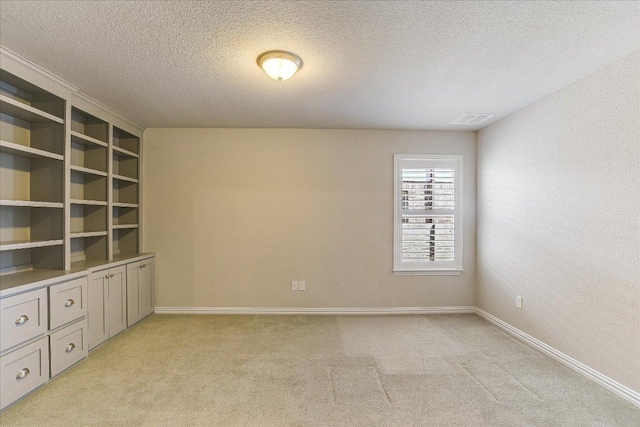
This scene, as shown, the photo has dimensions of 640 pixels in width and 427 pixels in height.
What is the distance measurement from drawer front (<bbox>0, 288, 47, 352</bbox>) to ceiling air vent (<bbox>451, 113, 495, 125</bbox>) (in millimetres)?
4481

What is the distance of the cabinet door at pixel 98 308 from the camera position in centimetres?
291

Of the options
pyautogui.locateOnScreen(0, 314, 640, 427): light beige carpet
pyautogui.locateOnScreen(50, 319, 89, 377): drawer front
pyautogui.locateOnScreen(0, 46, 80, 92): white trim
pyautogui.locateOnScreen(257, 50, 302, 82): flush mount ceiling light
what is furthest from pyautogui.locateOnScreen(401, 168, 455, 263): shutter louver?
pyautogui.locateOnScreen(0, 46, 80, 92): white trim

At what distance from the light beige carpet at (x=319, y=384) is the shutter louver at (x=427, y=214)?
3.66 feet

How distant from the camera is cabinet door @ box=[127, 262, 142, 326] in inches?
140

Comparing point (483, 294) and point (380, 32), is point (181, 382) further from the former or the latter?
point (483, 294)

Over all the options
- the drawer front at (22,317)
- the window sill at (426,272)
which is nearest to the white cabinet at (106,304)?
the drawer front at (22,317)

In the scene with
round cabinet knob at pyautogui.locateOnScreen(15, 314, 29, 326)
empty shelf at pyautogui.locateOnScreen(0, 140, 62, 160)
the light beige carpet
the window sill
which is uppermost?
empty shelf at pyautogui.locateOnScreen(0, 140, 62, 160)

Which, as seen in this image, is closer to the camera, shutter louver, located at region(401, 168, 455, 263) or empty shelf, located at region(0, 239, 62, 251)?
empty shelf, located at region(0, 239, 62, 251)

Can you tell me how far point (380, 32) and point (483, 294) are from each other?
3.57 m

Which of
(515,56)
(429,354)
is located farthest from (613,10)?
(429,354)

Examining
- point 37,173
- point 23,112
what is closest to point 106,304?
point 37,173

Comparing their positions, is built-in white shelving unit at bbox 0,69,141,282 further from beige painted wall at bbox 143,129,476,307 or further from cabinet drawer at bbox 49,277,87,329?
beige painted wall at bbox 143,129,476,307

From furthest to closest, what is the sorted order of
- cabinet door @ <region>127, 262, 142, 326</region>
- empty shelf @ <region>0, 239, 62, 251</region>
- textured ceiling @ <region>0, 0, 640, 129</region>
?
cabinet door @ <region>127, 262, 142, 326</region>
empty shelf @ <region>0, 239, 62, 251</region>
textured ceiling @ <region>0, 0, 640, 129</region>

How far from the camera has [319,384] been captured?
2.41 metres
